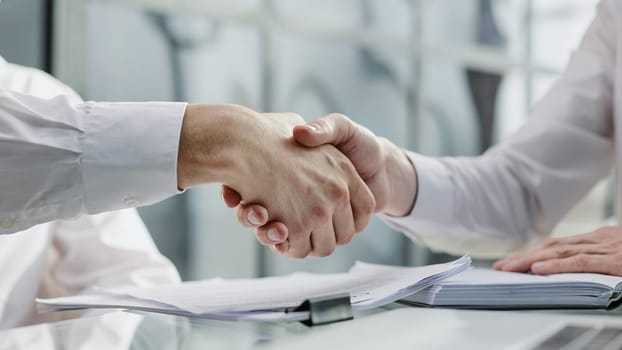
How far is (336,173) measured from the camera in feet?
2.94

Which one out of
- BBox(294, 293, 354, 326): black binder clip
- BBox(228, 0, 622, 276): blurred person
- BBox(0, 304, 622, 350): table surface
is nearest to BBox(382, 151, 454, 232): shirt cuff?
BBox(228, 0, 622, 276): blurred person

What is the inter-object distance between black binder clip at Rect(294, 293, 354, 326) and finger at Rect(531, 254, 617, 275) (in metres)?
0.34

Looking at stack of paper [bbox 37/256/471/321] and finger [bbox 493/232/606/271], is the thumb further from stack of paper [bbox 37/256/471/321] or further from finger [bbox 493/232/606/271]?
finger [bbox 493/232/606/271]

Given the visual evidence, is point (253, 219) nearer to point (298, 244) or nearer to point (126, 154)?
point (298, 244)

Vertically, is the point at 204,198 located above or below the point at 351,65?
below

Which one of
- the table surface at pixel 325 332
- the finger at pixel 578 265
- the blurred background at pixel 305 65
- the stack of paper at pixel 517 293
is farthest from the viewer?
the blurred background at pixel 305 65

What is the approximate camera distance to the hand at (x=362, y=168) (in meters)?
0.85

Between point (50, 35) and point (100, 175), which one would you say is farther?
point (50, 35)

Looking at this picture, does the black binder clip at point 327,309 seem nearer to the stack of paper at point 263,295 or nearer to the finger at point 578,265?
the stack of paper at point 263,295

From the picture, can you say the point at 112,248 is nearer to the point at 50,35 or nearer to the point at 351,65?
the point at 50,35

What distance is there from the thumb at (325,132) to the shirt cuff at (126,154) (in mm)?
162

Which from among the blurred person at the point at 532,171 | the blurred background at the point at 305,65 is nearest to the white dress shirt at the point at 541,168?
the blurred person at the point at 532,171

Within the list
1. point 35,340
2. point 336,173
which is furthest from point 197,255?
point 35,340

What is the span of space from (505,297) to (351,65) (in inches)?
100
